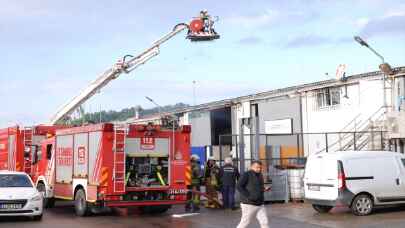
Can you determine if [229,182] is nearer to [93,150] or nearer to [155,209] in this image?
[155,209]

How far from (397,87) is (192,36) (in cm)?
990

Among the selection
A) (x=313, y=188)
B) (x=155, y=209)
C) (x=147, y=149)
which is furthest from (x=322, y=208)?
(x=147, y=149)

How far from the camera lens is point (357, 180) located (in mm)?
16984

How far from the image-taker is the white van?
55.3 ft

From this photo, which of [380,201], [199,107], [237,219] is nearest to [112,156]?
[237,219]

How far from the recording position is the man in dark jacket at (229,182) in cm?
1973

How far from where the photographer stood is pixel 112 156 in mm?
17188

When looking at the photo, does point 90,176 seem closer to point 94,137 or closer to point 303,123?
point 94,137

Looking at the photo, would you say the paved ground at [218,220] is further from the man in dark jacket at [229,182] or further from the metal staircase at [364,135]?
the metal staircase at [364,135]

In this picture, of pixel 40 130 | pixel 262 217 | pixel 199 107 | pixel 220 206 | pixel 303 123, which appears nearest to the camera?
pixel 262 217

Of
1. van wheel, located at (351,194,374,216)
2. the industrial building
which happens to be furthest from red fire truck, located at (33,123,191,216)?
van wheel, located at (351,194,374,216)

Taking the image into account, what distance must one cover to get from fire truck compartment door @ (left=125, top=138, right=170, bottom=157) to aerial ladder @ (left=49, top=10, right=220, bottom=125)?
11325 mm

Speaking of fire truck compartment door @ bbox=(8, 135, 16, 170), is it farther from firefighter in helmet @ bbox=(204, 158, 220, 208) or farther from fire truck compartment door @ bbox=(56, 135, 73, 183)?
firefighter in helmet @ bbox=(204, 158, 220, 208)

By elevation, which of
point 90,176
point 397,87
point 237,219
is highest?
point 397,87
